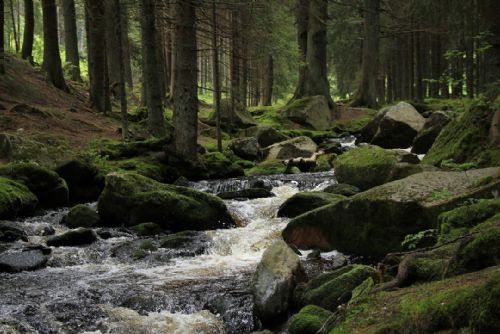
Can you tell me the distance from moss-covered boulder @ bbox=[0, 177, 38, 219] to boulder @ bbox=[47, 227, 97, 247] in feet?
5.54

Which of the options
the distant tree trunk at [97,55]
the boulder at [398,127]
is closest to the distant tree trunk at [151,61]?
the distant tree trunk at [97,55]

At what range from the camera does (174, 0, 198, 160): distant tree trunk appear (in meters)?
14.2

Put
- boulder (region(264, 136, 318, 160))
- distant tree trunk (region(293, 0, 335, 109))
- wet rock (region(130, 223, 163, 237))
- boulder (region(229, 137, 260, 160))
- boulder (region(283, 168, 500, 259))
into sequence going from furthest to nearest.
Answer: distant tree trunk (region(293, 0, 335, 109)) < boulder (region(229, 137, 260, 160)) < boulder (region(264, 136, 318, 160)) < wet rock (region(130, 223, 163, 237)) < boulder (region(283, 168, 500, 259))

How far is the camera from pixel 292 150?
18.6 m

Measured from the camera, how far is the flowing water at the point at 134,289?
6180 mm

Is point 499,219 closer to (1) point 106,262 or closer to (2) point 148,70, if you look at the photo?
(1) point 106,262

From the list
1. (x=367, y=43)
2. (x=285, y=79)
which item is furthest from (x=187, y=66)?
(x=285, y=79)

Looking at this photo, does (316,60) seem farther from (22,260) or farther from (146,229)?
(22,260)

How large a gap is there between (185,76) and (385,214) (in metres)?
8.20

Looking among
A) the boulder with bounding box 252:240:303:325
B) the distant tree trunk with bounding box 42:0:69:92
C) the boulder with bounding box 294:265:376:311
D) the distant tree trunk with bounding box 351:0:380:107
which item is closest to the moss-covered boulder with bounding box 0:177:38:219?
the boulder with bounding box 252:240:303:325

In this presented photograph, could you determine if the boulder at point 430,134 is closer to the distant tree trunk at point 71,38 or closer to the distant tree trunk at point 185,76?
the distant tree trunk at point 185,76

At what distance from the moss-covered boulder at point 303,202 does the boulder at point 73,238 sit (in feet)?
13.1

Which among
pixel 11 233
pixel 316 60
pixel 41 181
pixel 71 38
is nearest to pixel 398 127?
pixel 316 60

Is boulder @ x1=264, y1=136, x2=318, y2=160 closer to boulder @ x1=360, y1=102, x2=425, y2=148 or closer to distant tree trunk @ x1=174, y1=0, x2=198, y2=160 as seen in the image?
boulder @ x1=360, y1=102, x2=425, y2=148
